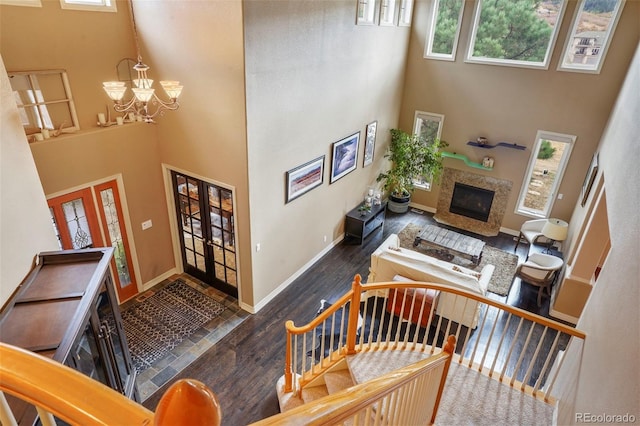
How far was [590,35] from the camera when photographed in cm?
687

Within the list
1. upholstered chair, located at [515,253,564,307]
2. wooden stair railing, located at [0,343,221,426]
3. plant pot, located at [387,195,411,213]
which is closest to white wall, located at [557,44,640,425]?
wooden stair railing, located at [0,343,221,426]

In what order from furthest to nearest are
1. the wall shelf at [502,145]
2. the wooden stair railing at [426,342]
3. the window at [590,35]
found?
the wall shelf at [502,145], the window at [590,35], the wooden stair railing at [426,342]

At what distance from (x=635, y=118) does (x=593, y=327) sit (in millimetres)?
2462

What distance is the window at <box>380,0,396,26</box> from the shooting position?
277 inches

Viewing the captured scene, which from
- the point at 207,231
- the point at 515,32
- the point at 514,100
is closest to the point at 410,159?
the point at 514,100

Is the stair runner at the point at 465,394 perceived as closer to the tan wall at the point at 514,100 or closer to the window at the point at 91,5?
the window at the point at 91,5

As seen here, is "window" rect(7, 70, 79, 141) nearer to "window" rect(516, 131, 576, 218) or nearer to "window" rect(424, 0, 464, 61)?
"window" rect(424, 0, 464, 61)

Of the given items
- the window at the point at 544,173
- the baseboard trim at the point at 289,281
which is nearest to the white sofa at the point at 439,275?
the baseboard trim at the point at 289,281

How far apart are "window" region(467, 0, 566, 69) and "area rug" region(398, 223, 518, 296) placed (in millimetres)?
3770

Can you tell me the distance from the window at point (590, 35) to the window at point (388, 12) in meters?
3.21

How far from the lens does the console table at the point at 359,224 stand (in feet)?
26.1

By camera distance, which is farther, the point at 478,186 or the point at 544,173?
the point at 478,186

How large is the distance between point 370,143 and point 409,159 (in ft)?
3.71

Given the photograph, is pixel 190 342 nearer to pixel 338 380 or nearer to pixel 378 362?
pixel 338 380
